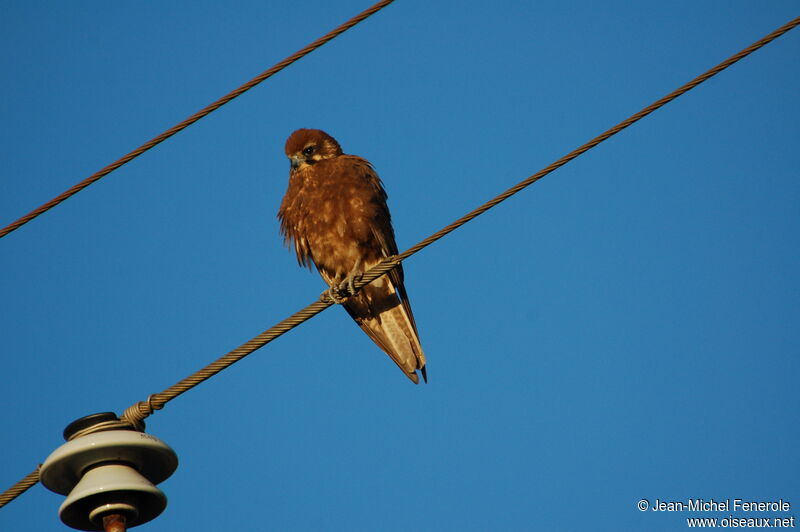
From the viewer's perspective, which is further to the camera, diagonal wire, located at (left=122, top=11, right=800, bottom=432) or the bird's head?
the bird's head

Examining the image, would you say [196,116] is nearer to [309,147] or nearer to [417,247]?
[417,247]

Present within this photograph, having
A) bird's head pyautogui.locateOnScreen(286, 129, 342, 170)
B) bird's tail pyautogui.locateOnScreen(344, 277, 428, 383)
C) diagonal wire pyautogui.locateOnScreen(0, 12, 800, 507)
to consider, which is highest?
bird's head pyautogui.locateOnScreen(286, 129, 342, 170)

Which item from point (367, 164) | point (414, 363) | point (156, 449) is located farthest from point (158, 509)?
point (367, 164)

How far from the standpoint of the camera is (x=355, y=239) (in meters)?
7.22

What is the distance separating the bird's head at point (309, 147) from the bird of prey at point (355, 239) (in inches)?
8.7

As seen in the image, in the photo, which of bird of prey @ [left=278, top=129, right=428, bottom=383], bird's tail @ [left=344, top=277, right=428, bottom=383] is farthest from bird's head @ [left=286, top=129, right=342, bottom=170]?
bird's tail @ [left=344, top=277, right=428, bottom=383]

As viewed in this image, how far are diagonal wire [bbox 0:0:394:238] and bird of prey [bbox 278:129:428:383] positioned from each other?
8.72 ft

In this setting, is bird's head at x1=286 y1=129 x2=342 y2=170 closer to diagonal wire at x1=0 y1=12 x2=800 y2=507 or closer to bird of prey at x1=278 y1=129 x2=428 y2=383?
bird of prey at x1=278 y1=129 x2=428 y2=383

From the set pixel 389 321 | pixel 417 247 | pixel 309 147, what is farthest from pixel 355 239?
pixel 417 247

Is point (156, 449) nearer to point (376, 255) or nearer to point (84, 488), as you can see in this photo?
point (84, 488)

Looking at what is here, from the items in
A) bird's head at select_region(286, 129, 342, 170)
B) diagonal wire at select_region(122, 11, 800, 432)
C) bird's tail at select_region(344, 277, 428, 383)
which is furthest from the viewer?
bird's head at select_region(286, 129, 342, 170)

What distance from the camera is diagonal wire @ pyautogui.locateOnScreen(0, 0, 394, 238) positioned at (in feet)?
14.5

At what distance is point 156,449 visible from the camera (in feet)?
12.4

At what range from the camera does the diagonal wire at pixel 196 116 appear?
14.5 feet
